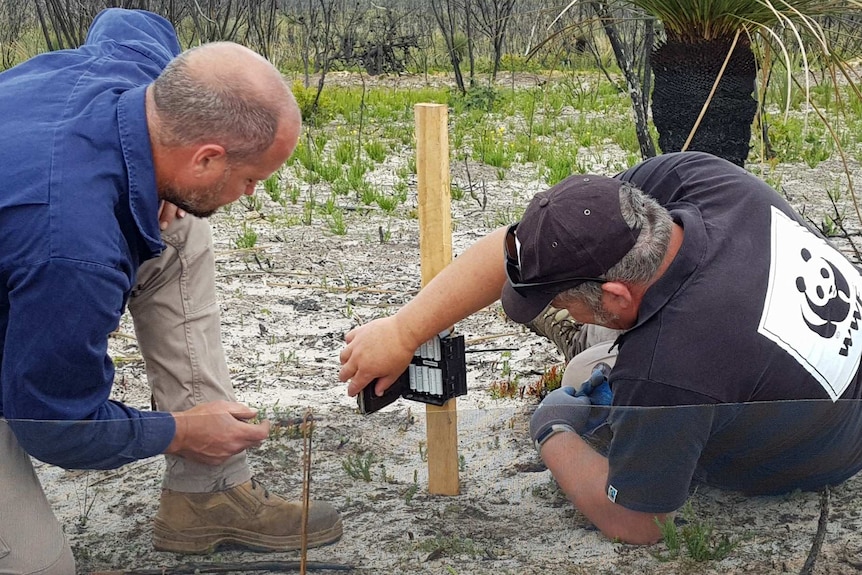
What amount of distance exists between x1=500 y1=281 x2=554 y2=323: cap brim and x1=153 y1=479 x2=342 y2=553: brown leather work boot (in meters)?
0.58

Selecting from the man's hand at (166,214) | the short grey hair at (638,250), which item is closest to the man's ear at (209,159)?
the man's hand at (166,214)

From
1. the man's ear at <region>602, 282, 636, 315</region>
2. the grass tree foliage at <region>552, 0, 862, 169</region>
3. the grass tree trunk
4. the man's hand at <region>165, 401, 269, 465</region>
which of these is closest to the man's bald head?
the man's hand at <region>165, 401, 269, 465</region>

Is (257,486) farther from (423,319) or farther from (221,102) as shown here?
(221,102)

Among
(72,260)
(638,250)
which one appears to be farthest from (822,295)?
(72,260)

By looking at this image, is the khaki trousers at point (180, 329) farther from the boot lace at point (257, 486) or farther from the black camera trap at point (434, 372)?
the black camera trap at point (434, 372)

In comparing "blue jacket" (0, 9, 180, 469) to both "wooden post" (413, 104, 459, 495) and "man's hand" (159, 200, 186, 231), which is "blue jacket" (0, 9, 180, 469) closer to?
"man's hand" (159, 200, 186, 231)

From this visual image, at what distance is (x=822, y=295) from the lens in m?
2.01

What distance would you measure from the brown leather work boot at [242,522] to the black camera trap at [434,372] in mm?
451

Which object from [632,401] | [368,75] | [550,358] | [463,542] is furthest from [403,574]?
[368,75]

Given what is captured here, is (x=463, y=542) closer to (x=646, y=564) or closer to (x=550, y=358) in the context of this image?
(x=646, y=564)

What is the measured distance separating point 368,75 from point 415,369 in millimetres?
10963

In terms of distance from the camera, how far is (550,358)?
3.62 metres

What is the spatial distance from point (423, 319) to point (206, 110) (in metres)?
0.70

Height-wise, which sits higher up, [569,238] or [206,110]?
[206,110]
